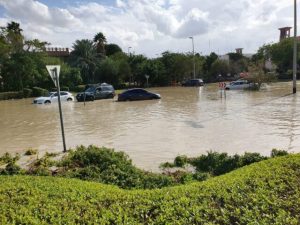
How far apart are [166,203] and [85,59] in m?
63.3

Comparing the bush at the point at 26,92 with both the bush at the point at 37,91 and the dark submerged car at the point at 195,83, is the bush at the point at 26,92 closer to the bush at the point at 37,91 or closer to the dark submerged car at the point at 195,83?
the bush at the point at 37,91

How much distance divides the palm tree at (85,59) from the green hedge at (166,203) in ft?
201

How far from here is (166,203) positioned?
447cm

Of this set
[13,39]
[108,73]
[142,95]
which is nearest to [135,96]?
[142,95]

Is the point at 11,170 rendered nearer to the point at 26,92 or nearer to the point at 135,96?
the point at 135,96

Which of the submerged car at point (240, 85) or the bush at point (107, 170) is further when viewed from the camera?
the submerged car at point (240, 85)

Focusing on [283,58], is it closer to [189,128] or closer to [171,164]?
[189,128]

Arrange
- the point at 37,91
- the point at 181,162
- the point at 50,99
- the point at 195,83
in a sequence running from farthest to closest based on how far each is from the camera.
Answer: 1. the point at 195,83
2. the point at 37,91
3. the point at 50,99
4. the point at 181,162

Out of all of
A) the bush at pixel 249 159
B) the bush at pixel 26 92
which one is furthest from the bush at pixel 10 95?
the bush at pixel 249 159

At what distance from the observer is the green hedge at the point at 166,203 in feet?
13.6

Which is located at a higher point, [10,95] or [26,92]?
[26,92]

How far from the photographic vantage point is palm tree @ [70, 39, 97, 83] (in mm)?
65375

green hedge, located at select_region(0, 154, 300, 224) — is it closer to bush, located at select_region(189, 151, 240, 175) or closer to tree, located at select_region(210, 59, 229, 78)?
bush, located at select_region(189, 151, 240, 175)

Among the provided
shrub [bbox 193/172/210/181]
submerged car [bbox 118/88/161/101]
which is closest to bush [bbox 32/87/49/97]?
submerged car [bbox 118/88/161/101]
